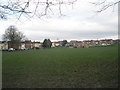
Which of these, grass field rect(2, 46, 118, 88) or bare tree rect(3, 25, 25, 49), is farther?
bare tree rect(3, 25, 25, 49)

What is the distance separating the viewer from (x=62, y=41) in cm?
15625

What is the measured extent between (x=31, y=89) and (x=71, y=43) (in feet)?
516

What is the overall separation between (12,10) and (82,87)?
191 inches

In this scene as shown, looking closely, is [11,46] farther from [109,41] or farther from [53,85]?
[109,41]

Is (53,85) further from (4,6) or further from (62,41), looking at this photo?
(62,41)

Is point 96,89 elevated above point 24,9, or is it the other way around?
point 24,9

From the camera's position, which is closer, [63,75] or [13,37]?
[63,75]

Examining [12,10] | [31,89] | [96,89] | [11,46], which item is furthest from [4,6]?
[11,46]

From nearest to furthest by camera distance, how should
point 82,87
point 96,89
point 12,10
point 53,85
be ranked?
point 12,10
point 96,89
point 82,87
point 53,85

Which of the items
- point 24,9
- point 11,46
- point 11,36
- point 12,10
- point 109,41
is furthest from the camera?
point 109,41

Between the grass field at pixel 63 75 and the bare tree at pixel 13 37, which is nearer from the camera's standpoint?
the grass field at pixel 63 75

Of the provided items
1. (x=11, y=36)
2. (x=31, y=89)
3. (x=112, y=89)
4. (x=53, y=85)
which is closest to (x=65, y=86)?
(x=53, y=85)

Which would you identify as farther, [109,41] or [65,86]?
[109,41]

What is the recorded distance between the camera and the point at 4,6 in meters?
5.73
